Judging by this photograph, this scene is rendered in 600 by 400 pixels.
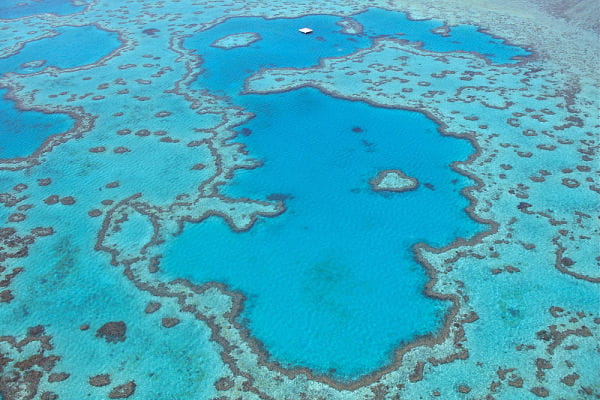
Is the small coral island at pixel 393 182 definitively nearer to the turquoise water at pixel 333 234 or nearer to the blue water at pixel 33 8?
the turquoise water at pixel 333 234

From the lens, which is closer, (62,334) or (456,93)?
(62,334)

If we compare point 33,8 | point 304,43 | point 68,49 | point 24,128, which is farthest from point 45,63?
point 304,43

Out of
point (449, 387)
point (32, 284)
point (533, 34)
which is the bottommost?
point (32, 284)

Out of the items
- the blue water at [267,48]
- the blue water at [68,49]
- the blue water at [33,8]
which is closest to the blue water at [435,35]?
the blue water at [267,48]

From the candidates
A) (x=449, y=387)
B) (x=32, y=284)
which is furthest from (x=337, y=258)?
(x=32, y=284)

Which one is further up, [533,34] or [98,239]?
[533,34]

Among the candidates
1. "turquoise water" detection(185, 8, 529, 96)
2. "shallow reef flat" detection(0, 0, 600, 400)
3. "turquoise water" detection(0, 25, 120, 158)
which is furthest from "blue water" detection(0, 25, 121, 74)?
"turquoise water" detection(185, 8, 529, 96)

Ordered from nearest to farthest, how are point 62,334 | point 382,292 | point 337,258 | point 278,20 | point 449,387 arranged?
point 449,387, point 62,334, point 382,292, point 337,258, point 278,20

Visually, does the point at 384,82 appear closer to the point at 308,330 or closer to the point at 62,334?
the point at 308,330
